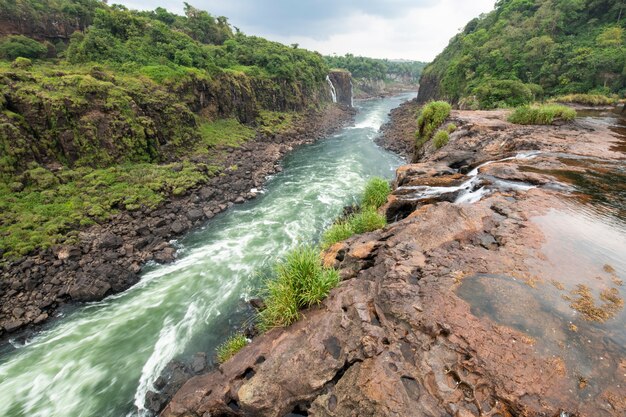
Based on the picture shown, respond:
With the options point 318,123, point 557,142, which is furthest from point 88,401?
point 318,123

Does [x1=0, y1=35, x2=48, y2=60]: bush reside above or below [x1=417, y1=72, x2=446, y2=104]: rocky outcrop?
above

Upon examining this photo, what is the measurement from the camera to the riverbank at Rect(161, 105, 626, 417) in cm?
452

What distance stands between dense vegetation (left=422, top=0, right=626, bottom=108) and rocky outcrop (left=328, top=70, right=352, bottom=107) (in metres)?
39.2

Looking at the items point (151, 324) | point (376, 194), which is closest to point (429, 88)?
point (376, 194)

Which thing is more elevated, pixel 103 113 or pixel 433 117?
pixel 103 113

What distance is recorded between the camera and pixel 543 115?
1952cm

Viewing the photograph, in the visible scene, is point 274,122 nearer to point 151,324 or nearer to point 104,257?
point 104,257

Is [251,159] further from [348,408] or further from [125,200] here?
[348,408]

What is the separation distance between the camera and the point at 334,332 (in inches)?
257

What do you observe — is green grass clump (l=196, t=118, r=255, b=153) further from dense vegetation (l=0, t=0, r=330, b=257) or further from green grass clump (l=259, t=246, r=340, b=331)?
Answer: green grass clump (l=259, t=246, r=340, b=331)

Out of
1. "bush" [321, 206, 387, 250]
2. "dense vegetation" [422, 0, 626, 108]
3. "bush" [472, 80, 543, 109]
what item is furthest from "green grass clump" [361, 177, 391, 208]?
"dense vegetation" [422, 0, 626, 108]

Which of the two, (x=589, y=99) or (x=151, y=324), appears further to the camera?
(x=589, y=99)

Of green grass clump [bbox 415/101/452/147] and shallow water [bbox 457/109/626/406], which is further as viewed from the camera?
green grass clump [bbox 415/101/452/147]

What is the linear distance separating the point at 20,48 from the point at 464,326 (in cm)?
4632
